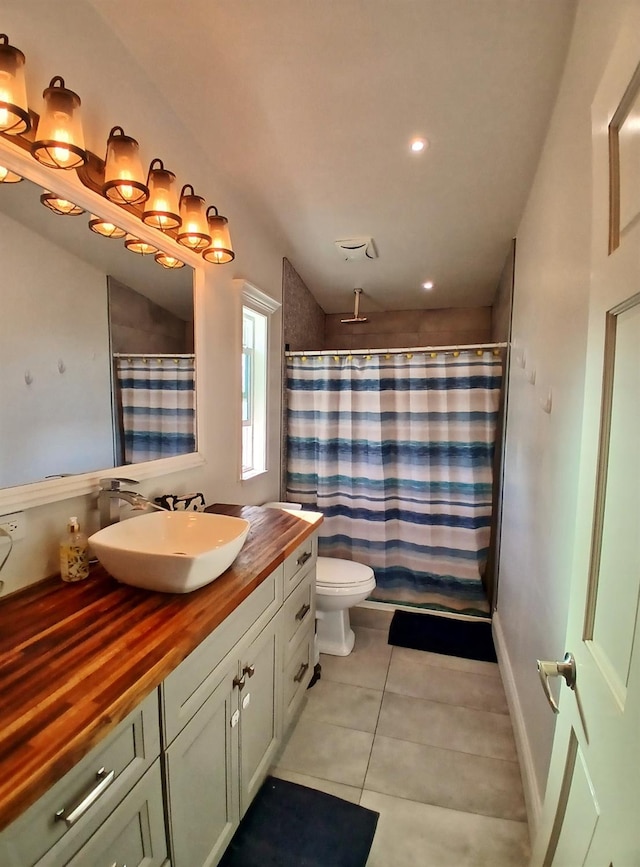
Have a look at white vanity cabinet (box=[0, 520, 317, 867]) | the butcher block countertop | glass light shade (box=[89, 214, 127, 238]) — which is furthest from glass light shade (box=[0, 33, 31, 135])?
white vanity cabinet (box=[0, 520, 317, 867])

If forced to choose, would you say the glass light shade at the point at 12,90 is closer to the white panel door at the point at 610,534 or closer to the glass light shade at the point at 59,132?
the glass light shade at the point at 59,132

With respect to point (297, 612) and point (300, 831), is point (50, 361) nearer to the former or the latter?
point (297, 612)

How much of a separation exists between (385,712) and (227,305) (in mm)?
2085

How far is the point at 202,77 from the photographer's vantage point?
1475mm

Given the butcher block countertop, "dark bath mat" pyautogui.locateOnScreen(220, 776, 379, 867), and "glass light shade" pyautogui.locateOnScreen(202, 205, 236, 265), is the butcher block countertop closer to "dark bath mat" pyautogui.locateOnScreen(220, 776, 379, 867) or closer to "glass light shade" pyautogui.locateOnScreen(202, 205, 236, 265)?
"dark bath mat" pyautogui.locateOnScreen(220, 776, 379, 867)

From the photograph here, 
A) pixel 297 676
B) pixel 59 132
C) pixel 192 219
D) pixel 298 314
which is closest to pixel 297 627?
pixel 297 676

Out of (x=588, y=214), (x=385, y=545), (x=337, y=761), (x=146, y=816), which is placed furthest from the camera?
(x=385, y=545)

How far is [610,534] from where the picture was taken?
667mm

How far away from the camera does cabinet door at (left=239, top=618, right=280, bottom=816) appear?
4.07ft

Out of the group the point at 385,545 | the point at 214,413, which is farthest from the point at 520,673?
the point at 214,413

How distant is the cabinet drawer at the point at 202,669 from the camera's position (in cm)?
87

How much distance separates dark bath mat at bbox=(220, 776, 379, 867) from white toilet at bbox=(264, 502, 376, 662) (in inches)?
28.9

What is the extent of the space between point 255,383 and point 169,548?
134cm

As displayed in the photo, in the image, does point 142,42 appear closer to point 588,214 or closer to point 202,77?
point 202,77
